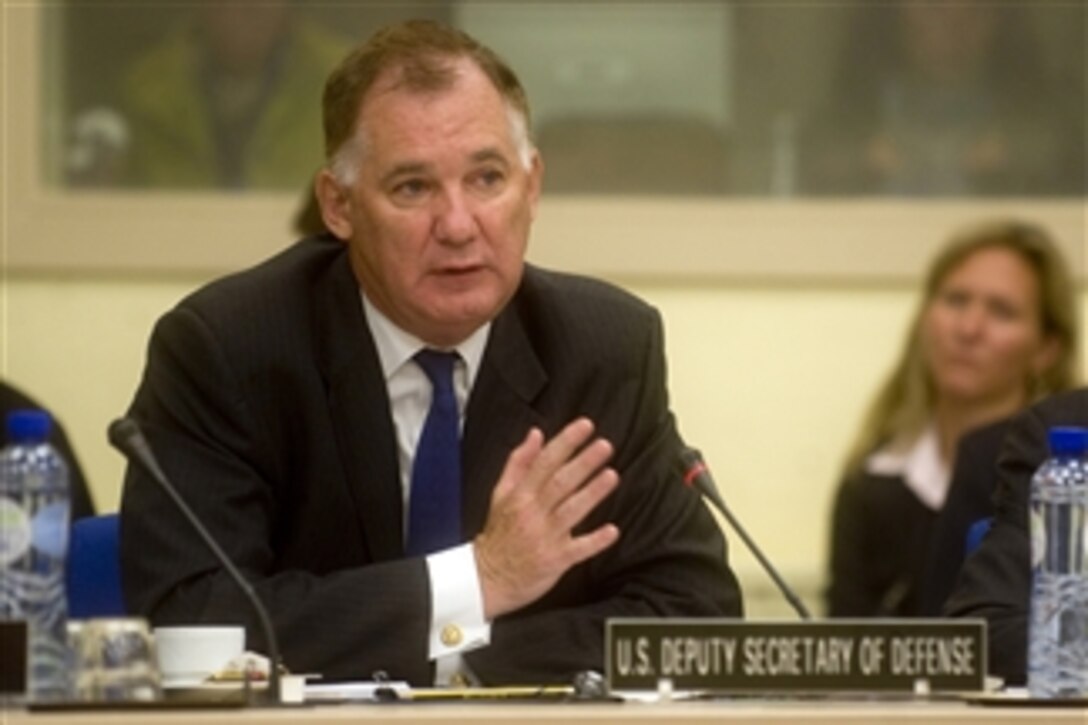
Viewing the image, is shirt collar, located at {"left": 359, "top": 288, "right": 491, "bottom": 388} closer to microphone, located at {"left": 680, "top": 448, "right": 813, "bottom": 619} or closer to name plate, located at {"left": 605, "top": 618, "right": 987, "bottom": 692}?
microphone, located at {"left": 680, "top": 448, "right": 813, "bottom": 619}

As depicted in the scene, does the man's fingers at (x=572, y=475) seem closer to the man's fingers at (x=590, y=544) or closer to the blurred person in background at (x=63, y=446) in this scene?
the man's fingers at (x=590, y=544)

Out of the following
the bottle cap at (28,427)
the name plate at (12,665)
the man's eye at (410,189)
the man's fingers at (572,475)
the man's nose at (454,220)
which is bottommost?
the name plate at (12,665)

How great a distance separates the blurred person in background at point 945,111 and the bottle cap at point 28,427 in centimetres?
398

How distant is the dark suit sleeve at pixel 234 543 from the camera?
362 cm

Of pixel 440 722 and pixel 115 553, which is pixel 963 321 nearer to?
pixel 115 553

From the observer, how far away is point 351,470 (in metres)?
3.84

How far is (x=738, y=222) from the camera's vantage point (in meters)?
6.62

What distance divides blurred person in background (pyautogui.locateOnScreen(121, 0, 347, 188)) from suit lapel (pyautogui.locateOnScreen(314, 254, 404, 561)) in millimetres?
2774

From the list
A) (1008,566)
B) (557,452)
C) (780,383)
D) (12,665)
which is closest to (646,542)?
(557,452)

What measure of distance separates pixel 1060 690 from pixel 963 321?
3.36 m

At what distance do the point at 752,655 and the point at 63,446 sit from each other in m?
2.49

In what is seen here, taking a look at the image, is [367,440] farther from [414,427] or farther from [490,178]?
[490,178]

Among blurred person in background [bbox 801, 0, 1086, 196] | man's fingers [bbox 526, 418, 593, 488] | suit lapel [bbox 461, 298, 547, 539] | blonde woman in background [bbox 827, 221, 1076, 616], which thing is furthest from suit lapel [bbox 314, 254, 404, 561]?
blurred person in background [bbox 801, 0, 1086, 196]

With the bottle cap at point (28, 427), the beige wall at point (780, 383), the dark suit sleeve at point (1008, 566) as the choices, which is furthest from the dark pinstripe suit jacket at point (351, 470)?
the beige wall at point (780, 383)
